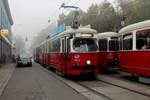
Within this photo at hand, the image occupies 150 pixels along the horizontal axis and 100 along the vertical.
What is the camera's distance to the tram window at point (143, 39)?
18141mm

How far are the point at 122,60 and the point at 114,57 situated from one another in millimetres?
4173

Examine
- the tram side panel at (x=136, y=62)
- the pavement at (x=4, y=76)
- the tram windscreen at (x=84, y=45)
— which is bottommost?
the pavement at (x=4, y=76)

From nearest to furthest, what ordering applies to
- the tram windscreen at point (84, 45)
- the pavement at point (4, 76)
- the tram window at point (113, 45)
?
the pavement at point (4, 76), the tram windscreen at point (84, 45), the tram window at point (113, 45)

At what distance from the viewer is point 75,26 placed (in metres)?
23.2

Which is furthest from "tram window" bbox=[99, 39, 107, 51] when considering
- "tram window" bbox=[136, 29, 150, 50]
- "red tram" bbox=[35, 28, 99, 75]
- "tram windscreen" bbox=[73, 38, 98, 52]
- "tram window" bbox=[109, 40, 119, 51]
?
"tram window" bbox=[136, 29, 150, 50]

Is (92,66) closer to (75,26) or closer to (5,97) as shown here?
(75,26)

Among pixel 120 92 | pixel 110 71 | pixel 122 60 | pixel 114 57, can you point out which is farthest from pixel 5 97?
pixel 110 71

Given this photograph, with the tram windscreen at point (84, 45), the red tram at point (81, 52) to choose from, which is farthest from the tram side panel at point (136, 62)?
the tram windscreen at point (84, 45)

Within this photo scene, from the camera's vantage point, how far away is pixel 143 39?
1864cm

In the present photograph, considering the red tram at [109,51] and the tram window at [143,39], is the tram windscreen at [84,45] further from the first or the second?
the red tram at [109,51]

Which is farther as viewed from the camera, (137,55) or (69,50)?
(69,50)

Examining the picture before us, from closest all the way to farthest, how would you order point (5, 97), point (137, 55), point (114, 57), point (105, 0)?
point (5, 97) < point (137, 55) < point (114, 57) < point (105, 0)

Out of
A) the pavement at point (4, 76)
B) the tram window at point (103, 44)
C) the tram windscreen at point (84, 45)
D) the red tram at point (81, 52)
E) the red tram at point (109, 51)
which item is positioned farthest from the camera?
the tram window at point (103, 44)

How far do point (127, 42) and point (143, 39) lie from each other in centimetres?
248
